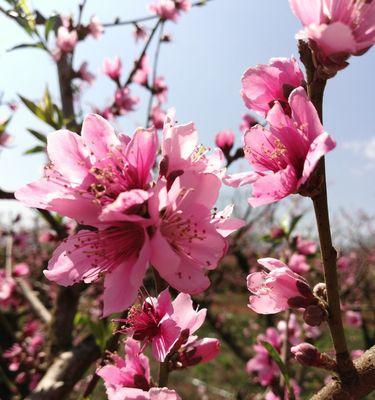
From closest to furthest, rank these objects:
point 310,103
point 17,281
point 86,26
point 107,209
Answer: point 107,209 → point 310,103 → point 86,26 → point 17,281

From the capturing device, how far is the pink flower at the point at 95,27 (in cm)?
303

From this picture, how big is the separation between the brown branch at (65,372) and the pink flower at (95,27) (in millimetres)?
2104

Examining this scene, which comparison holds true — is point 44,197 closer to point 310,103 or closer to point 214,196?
point 214,196

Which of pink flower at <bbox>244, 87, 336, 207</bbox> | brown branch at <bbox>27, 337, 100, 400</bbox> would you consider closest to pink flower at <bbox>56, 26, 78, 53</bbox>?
brown branch at <bbox>27, 337, 100, 400</bbox>

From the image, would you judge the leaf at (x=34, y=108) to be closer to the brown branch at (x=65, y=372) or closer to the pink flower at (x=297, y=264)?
the brown branch at (x=65, y=372)

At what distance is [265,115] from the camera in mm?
1003

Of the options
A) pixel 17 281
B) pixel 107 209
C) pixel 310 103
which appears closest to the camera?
pixel 107 209

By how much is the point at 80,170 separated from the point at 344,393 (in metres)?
0.70

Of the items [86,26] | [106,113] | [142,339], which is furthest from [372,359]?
[106,113]

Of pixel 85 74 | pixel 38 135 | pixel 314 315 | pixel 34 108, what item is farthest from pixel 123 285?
pixel 85 74

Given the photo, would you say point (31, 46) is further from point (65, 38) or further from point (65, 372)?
point (65, 372)

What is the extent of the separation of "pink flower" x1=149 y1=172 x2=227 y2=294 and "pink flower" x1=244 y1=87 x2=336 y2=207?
0.44 feet

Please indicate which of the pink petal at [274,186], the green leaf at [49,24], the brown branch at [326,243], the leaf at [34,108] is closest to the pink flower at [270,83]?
the brown branch at [326,243]

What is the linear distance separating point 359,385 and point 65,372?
1570 millimetres
